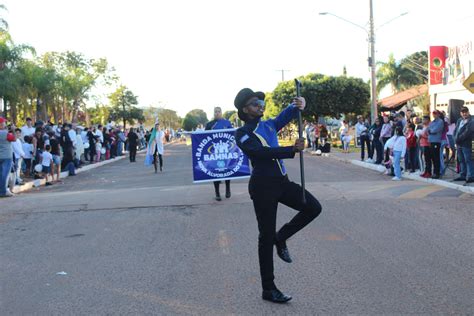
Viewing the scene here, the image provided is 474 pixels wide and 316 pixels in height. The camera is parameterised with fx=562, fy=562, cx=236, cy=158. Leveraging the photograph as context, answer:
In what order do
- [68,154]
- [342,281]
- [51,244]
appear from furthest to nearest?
[68,154] < [51,244] < [342,281]

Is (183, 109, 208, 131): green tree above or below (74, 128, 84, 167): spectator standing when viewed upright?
above

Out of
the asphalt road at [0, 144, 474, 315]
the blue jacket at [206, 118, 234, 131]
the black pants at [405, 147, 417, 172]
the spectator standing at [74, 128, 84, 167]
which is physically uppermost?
the blue jacket at [206, 118, 234, 131]

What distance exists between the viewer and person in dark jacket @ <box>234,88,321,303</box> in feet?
16.5

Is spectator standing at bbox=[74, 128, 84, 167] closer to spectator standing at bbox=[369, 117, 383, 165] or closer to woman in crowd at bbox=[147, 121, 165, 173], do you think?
woman in crowd at bbox=[147, 121, 165, 173]

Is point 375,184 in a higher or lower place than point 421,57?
lower

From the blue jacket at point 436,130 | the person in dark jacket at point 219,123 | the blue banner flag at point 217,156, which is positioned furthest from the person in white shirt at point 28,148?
the blue jacket at point 436,130

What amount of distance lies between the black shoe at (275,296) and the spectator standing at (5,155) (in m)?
10.3

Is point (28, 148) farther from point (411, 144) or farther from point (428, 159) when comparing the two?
point (428, 159)

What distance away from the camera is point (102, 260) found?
6891 mm

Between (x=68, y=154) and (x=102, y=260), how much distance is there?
14.5 m

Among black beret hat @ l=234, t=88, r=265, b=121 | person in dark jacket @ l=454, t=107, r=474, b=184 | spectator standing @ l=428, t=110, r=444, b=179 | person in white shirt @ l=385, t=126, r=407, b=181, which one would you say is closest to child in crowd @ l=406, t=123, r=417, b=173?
person in white shirt @ l=385, t=126, r=407, b=181

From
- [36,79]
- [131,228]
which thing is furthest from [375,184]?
[36,79]

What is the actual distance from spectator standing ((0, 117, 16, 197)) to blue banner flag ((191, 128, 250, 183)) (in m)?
4.82

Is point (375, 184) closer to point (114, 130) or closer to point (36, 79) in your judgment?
point (114, 130)
